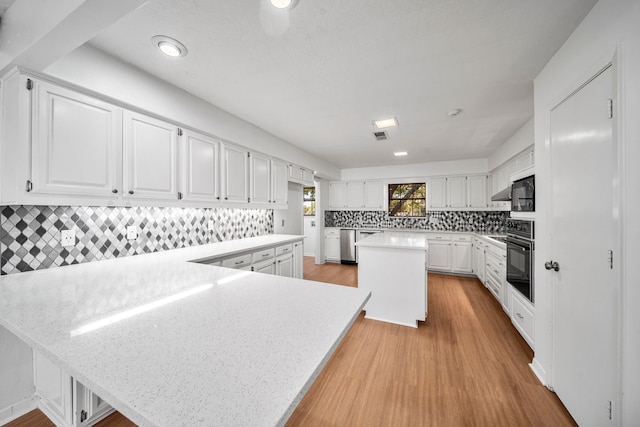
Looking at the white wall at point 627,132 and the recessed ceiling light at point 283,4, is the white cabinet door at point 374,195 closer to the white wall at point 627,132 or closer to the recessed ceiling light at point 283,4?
the white wall at point 627,132

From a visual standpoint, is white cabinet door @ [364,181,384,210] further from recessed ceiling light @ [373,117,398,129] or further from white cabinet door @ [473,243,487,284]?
recessed ceiling light @ [373,117,398,129]

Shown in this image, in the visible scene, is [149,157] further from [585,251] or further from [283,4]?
[585,251]

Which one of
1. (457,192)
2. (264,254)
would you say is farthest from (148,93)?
(457,192)

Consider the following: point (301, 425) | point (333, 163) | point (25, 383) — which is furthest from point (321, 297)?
point (333, 163)

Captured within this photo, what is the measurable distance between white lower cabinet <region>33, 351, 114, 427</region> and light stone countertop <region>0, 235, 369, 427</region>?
529 mm

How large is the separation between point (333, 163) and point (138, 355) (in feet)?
17.5

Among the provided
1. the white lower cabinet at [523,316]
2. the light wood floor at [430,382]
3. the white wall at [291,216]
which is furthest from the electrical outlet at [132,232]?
the white lower cabinet at [523,316]

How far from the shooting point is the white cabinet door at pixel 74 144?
1450 mm

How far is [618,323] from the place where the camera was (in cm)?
112

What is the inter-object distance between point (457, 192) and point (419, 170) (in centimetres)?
93

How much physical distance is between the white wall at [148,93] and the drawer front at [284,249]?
1357mm

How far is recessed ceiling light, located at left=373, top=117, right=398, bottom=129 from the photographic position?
301 cm

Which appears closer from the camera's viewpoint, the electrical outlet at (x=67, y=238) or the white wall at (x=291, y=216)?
the electrical outlet at (x=67, y=238)

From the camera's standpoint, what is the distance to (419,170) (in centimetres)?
551
